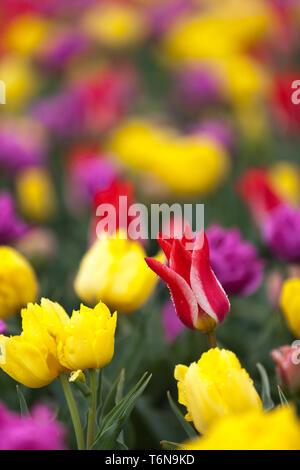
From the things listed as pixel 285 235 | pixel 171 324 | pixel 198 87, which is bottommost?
pixel 171 324

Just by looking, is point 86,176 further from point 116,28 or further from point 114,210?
point 116,28

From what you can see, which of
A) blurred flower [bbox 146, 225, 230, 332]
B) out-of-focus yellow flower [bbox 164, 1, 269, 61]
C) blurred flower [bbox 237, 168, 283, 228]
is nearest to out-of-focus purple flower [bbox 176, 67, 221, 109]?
out-of-focus yellow flower [bbox 164, 1, 269, 61]

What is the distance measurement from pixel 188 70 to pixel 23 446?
1.60 m

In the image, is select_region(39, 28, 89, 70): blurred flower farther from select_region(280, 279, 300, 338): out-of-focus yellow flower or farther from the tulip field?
select_region(280, 279, 300, 338): out-of-focus yellow flower

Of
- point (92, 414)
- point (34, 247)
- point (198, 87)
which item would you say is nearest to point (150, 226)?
point (34, 247)

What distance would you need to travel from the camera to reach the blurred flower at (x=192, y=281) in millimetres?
528

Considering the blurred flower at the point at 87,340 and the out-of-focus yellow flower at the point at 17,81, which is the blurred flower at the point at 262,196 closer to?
the blurred flower at the point at 87,340

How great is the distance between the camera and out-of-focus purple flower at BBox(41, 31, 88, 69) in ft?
6.01

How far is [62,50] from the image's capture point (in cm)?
183

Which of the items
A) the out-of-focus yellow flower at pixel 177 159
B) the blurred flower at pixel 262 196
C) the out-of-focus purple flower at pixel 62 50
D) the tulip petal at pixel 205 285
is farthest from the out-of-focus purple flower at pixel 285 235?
the out-of-focus purple flower at pixel 62 50

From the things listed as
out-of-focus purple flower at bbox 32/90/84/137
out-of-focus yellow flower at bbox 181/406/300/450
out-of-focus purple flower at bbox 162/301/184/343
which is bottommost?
out-of-focus purple flower at bbox 162/301/184/343

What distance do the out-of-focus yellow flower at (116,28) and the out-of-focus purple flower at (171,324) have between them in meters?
1.23

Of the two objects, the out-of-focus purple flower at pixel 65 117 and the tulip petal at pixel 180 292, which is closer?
the tulip petal at pixel 180 292

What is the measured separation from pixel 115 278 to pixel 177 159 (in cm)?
73
